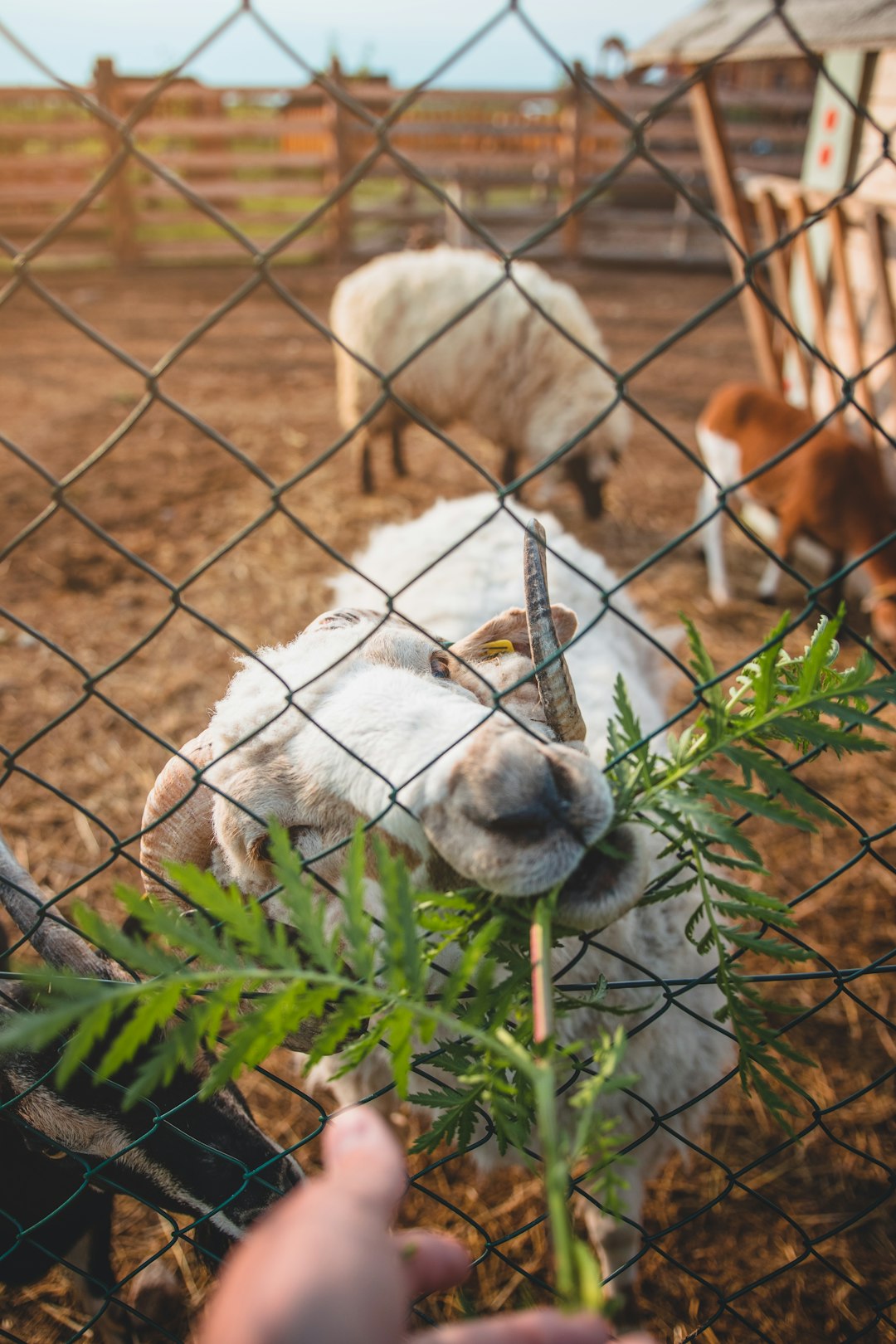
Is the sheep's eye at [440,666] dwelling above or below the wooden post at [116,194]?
below

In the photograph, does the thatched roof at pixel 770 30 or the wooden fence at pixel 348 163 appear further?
the wooden fence at pixel 348 163

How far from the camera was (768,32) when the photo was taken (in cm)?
351

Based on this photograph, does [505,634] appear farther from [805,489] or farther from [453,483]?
[453,483]

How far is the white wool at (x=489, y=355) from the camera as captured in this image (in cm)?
654

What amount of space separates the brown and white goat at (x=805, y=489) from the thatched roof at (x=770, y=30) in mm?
1806

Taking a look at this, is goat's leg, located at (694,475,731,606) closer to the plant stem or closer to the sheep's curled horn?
the sheep's curled horn

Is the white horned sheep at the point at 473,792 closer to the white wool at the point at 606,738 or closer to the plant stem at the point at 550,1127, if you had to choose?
the white wool at the point at 606,738

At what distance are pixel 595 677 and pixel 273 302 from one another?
11.5 metres

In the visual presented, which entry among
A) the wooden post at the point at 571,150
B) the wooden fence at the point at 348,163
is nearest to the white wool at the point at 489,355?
the wooden fence at the point at 348,163

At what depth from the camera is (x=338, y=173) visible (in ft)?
46.4

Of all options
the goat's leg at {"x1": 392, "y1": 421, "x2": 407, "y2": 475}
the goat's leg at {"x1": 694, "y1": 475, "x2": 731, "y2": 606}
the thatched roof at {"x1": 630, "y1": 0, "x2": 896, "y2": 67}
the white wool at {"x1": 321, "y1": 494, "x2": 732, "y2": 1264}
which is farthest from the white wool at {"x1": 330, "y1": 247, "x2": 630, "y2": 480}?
the white wool at {"x1": 321, "y1": 494, "x2": 732, "y2": 1264}

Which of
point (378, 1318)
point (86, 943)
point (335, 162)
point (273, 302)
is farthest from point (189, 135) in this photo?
point (378, 1318)

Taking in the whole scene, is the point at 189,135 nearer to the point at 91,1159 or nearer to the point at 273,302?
the point at 273,302

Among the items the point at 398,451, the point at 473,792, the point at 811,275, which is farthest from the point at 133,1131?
the point at 398,451
